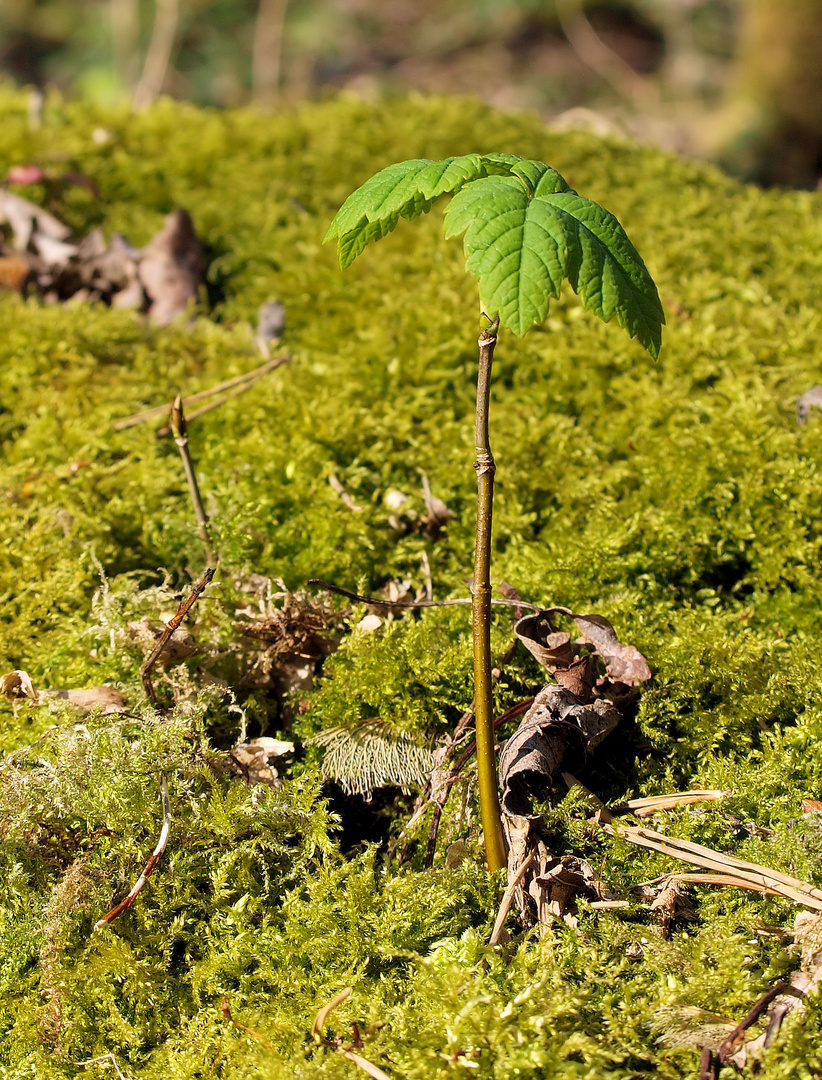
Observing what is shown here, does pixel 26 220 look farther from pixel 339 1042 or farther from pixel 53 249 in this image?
pixel 339 1042

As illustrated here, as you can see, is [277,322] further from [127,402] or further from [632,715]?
[632,715]

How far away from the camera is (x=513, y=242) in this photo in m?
1.20

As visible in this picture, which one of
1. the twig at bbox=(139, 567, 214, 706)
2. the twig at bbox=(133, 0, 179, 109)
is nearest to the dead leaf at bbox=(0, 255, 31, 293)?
the twig at bbox=(139, 567, 214, 706)

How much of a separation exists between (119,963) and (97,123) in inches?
159

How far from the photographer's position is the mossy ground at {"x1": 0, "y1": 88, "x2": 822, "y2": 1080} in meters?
1.44

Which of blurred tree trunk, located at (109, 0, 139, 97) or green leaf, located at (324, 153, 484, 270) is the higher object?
blurred tree trunk, located at (109, 0, 139, 97)

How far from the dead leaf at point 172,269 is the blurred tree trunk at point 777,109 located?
5.18m

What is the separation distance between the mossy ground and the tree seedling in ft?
2.23

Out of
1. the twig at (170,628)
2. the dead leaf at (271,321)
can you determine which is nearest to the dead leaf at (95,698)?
the twig at (170,628)

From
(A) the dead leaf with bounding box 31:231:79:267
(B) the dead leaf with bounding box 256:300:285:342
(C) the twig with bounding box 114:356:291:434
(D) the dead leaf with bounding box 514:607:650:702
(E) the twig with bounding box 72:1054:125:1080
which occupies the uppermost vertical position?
(A) the dead leaf with bounding box 31:231:79:267

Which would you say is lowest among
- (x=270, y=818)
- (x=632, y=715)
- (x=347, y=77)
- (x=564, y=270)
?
(x=270, y=818)

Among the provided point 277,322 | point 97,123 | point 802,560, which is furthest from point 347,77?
point 802,560

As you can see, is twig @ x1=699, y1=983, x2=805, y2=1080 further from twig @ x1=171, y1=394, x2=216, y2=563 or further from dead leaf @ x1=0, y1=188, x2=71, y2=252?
dead leaf @ x1=0, y1=188, x2=71, y2=252

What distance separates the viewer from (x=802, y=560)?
230cm
